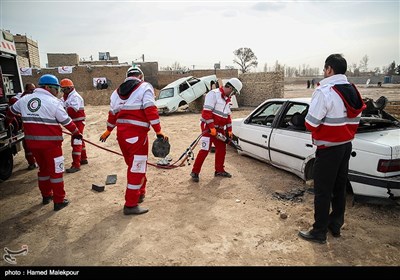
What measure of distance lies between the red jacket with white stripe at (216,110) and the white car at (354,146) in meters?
0.89

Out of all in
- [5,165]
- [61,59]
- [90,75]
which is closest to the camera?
[5,165]

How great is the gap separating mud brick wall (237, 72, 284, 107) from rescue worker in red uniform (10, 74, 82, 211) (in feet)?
46.5

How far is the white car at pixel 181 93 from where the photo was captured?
1499 cm

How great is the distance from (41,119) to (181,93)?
1169cm

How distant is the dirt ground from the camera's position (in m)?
2.81

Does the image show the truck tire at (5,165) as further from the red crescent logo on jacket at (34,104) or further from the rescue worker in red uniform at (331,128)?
the rescue worker in red uniform at (331,128)

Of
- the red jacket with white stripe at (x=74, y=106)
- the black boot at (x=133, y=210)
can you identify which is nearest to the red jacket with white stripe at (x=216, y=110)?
the black boot at (x=133, y=210)

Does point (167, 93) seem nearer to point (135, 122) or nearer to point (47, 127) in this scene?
point (47, 127)

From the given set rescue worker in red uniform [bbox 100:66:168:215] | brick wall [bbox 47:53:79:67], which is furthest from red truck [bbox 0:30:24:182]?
brick wall [bbox 47:53:79:67]

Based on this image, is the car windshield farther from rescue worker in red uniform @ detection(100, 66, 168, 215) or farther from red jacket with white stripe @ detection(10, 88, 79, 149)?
rescue worker in red uniform @ detection(100, 66, 168, 215)

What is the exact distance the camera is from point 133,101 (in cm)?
360

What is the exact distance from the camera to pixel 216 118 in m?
4.98

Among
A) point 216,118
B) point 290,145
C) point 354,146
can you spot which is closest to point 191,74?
point 216,118
